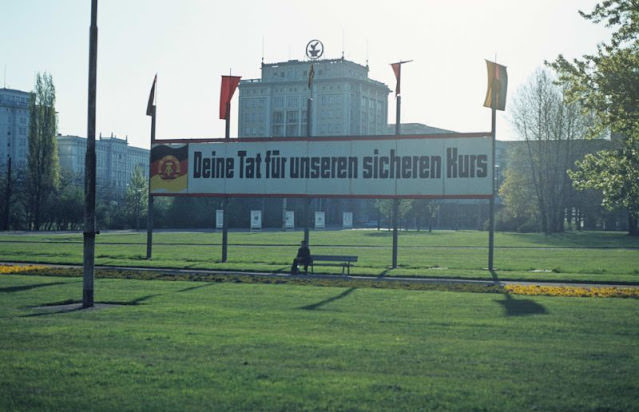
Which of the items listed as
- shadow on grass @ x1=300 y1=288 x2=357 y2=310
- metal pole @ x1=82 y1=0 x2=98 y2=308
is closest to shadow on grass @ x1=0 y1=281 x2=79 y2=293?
metal pole @ x1=82 y1=0 x2=98 y2=308

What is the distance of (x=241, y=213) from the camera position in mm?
100688

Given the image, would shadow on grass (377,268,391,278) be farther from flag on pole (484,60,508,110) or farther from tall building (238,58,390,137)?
tall building (238,58,390,137)

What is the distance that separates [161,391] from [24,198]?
81461 mm

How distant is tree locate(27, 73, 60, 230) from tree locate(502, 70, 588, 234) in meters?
53.4

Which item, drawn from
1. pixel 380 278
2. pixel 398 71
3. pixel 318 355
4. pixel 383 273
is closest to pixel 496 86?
pixel 398 71

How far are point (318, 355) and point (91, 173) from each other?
355 inches

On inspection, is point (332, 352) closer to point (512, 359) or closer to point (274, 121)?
point (512, 359)

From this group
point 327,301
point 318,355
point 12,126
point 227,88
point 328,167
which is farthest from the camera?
point 12,126

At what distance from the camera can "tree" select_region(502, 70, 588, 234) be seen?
73.5 meters

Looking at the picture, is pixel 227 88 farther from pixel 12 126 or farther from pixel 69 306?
pixel 12 126

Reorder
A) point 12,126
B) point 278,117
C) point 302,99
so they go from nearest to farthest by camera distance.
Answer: point 302,99
point 278,117
point 12,126

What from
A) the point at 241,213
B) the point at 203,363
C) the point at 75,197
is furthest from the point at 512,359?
the point at 241,213

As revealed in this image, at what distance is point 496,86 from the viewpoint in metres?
28.7

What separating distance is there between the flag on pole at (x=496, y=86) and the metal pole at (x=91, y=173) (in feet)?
55.6
